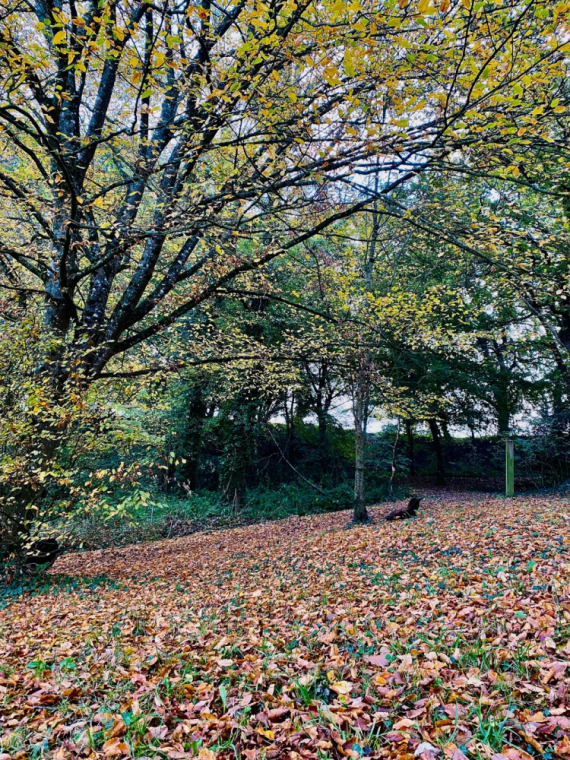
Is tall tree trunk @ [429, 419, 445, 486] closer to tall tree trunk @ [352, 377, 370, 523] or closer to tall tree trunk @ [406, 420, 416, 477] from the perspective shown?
tall tree trunk @ [406, 420, 416, 477]

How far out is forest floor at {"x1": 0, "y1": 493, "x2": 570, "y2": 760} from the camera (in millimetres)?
2016

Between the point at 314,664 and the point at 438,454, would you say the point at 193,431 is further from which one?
the point at 314,664

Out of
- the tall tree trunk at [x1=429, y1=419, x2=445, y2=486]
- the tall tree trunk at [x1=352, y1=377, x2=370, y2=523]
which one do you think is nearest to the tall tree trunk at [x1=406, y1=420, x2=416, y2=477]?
the tall tree trunk at [x1=429, y1=419, x2=445, y2=486]

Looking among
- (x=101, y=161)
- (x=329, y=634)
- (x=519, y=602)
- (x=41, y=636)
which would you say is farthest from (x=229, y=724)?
(x=101, y=161)

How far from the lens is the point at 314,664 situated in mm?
2643

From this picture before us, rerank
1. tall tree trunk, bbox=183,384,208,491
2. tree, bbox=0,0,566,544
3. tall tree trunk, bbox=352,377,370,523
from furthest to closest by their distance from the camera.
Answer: tall tree trunk, bbox=183,384,208,491
tall tree trunk, bbox=352,377,370,523
tree, bbox=0,0,566,544

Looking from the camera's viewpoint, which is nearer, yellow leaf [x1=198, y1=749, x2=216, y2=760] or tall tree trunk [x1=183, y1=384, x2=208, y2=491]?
yellow leaf [x1=198, y1=749, x2=216, y2=760]

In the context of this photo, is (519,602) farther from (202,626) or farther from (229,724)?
(202,626)

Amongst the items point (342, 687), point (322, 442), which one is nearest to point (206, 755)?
point (342, 687)

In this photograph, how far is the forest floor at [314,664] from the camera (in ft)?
6.61

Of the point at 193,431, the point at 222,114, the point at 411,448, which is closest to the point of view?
the point at 222,114

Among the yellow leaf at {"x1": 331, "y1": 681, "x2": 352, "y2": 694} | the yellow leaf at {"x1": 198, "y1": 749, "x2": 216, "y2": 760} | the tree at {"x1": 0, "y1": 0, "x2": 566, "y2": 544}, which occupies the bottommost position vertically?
the yellow leaf at {"x1": 198, "y1": 749, "x2": 216, "y2": 760}

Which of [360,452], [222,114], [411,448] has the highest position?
[222,114]

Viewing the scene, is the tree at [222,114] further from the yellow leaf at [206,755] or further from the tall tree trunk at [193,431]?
the tall tree trunk at [193,431]
